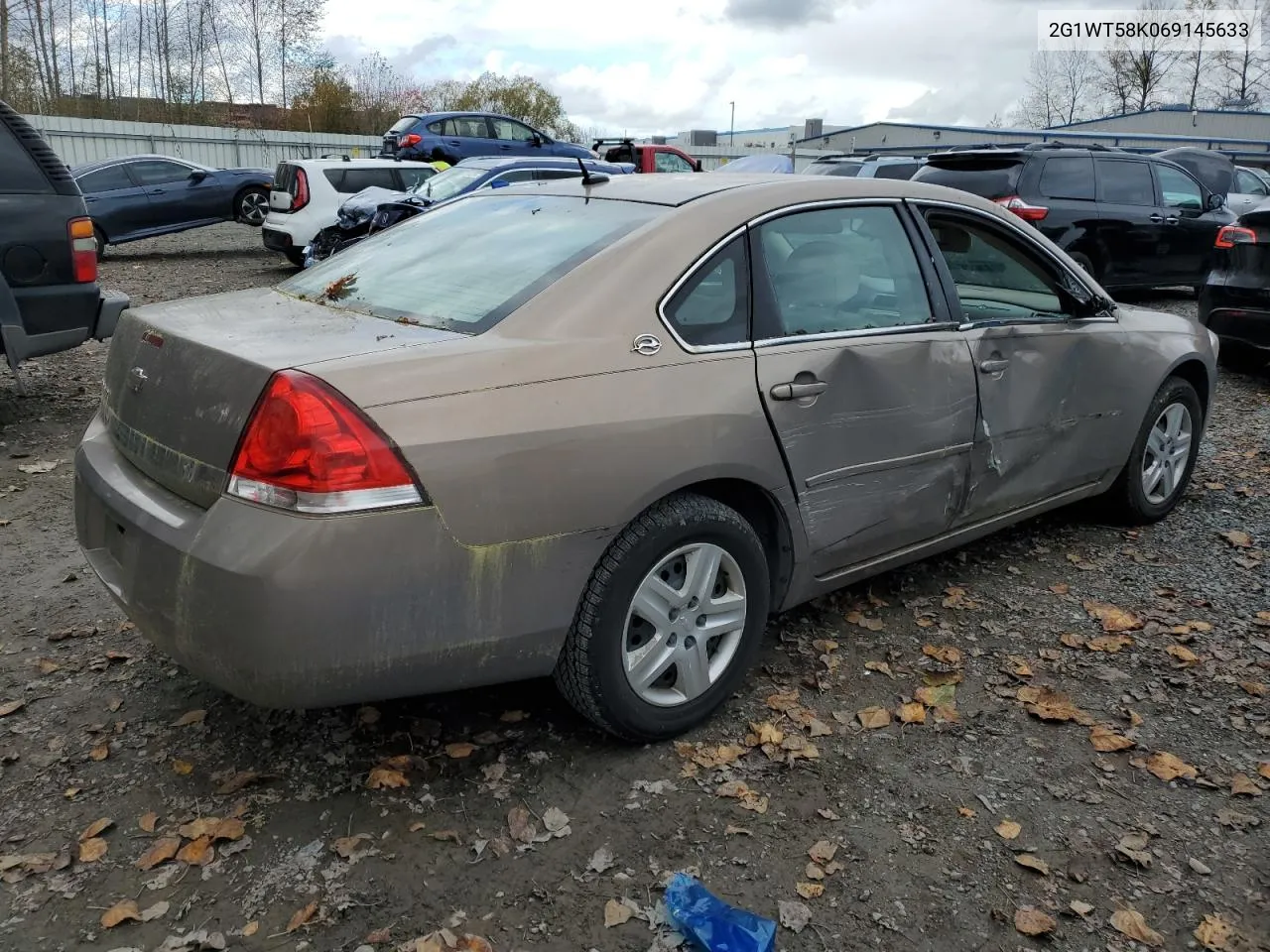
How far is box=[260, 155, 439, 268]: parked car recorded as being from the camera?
47.6ft

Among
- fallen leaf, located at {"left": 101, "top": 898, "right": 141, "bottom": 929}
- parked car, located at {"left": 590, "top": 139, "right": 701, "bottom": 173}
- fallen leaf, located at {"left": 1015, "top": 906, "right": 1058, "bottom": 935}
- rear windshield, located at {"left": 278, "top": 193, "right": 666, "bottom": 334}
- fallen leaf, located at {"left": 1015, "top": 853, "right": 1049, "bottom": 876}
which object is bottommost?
fallen leaf, located at {"left": 1015, "top": 906, "right": 1058, "bottom": 935}

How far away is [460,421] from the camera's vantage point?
2.49 meters

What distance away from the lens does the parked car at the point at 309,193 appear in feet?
47.6

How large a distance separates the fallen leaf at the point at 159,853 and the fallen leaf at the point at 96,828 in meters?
0.16

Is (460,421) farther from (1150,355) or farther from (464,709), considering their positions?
(1150,355)

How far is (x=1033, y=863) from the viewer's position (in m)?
2.59

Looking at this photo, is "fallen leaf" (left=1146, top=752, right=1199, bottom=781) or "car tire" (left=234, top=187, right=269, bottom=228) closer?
"fallen leaf" (left=1146, top=752, right=1199, bottom=781)

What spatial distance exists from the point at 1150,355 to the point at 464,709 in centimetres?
344

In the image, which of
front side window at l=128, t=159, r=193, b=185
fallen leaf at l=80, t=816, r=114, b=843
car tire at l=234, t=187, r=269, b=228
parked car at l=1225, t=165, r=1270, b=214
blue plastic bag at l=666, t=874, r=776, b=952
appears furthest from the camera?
parked car at l=1225, t=165, r=1270, b=214

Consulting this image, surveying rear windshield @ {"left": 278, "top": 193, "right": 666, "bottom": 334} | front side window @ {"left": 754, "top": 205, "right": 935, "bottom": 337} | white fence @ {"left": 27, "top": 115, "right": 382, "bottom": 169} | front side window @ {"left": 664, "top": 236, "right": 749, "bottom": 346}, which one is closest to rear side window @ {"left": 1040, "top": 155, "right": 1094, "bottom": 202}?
front side window @ {"left": 754, "top": 205, "right": 935, "bottom": 337}

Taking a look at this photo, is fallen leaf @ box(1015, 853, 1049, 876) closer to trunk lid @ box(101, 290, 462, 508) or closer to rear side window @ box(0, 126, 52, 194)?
trunk lid @ box(101, 290, 462, 508)

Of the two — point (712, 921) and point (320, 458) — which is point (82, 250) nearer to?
point (320, 458)

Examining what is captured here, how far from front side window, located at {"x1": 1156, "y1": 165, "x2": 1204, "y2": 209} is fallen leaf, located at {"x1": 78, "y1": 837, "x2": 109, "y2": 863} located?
1234 cm

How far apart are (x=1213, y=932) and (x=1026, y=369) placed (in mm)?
2188
